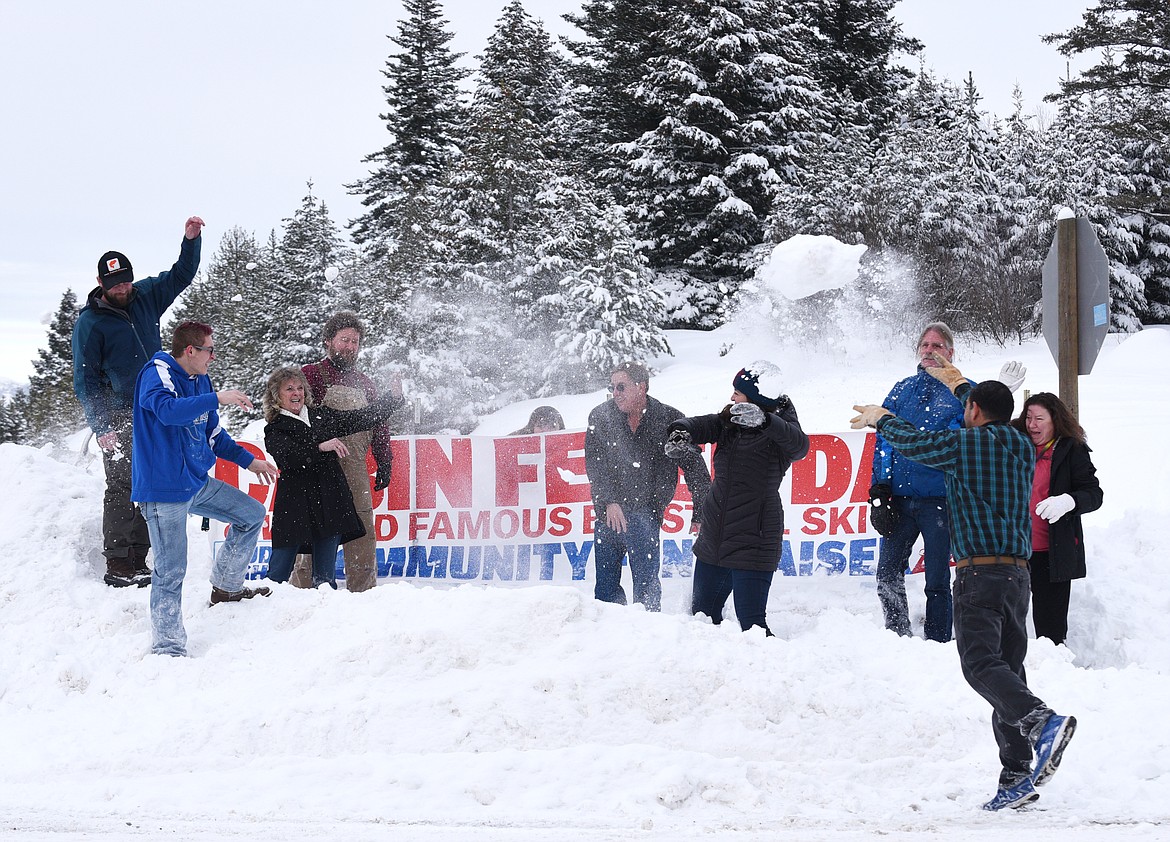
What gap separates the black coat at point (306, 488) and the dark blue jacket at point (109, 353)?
85 cm

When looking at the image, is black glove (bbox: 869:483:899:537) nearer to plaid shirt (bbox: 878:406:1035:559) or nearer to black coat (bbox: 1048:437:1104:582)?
black coat (bbox: 1048:437:1104:582)

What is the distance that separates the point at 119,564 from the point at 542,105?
32.0 m

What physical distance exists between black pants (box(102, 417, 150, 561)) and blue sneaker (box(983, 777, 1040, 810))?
4720 mm

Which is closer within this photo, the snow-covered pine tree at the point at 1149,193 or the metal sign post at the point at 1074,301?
the metal sign post at the point at 1074,301

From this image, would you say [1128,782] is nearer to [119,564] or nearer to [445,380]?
[119,564]

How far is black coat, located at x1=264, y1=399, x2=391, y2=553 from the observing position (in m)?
5.86

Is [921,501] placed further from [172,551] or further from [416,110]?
[416,110]

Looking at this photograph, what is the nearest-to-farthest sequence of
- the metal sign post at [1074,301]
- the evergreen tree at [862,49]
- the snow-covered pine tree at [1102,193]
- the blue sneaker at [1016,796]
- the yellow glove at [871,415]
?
1. the blue sneaker at [1016,796]
2. the yellow glove at [871,415]
3. the metal sign post at [1074,301]
4. the snow-covered pine tree at [1102,193]
5. the evergreen tree at [862,49]

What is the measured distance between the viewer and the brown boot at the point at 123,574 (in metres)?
5.78

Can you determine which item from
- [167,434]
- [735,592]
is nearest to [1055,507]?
[735,592]

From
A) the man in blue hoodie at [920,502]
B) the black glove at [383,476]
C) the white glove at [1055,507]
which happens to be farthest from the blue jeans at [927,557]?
the black glove at [383,476]

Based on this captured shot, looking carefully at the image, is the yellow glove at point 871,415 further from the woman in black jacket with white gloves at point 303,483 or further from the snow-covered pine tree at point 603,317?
the snow-covered pine tree at point 603,317

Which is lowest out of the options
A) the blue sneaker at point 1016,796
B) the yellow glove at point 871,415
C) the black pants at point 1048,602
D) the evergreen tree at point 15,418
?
the blue sneaker at point 1016,796

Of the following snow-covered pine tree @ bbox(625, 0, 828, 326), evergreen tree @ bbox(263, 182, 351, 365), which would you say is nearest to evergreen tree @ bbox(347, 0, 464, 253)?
evergreen tree @ bbox(263, 182, 351, 365)
